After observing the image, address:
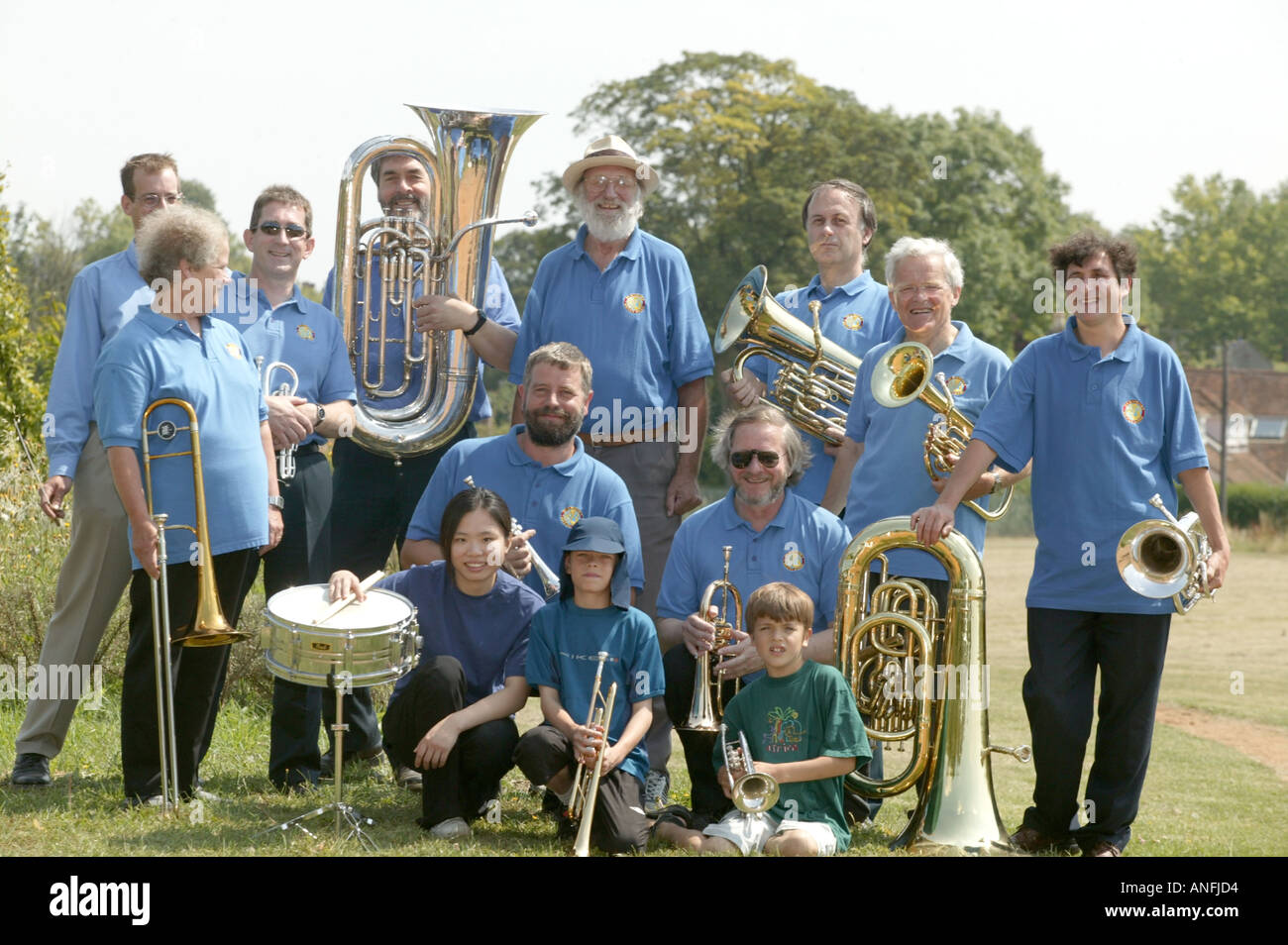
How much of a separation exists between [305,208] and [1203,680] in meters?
10.4

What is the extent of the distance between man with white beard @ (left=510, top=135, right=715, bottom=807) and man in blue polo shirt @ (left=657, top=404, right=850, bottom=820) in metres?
0.63

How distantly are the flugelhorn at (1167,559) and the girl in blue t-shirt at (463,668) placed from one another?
2.00 m

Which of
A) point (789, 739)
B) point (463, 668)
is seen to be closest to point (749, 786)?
point (789, 739)

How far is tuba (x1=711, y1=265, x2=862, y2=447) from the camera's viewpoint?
5.84 m

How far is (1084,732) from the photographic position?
15.9 ft

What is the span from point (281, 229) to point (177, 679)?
5.93 feet

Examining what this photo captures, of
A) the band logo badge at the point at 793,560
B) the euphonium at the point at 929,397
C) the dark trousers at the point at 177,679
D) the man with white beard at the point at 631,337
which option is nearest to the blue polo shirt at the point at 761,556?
the band logo badge at the point at 793,560

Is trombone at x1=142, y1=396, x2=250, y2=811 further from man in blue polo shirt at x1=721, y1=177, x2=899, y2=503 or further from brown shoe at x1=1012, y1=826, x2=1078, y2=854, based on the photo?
brown shoe at x1=1012, y1=826, x2=1078, y2=854

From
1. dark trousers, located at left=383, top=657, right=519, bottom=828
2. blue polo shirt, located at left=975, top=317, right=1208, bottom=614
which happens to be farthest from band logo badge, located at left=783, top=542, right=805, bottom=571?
dark trousers, located at left=383, top=657, right=519, bottom=828

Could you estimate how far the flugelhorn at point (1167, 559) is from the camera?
4.55 m

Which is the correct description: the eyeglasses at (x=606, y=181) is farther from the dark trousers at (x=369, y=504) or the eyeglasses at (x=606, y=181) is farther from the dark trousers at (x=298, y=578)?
the dark trousers at (x=298, y=578)

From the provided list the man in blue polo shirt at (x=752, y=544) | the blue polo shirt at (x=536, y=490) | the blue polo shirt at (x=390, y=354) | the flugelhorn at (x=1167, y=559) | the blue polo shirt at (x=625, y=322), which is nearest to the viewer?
the flugelhorn at (x=1167, y=559)
